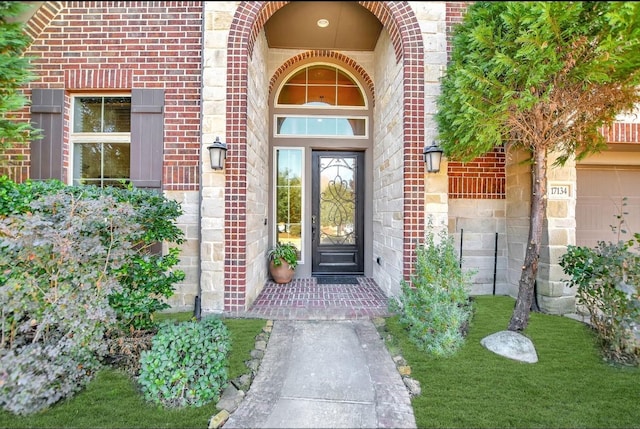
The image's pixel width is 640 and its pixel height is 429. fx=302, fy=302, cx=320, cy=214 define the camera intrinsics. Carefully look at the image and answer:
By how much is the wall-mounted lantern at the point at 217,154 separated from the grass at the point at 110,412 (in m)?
2.13

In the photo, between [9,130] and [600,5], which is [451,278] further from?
[9,130]

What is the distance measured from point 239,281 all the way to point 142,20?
349 centimetres

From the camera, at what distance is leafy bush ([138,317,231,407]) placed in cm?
195

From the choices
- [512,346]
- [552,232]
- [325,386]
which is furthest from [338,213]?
[325,386]

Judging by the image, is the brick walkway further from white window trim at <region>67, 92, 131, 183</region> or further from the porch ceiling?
the porch ceiling

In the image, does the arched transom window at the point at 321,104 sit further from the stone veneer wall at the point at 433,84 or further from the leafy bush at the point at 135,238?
the leafy bush at the point at 135,238

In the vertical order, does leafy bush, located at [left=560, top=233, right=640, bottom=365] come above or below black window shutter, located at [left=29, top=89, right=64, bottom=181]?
below

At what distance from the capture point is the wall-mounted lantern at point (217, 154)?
11.0 feet

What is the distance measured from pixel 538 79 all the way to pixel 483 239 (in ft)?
7.90

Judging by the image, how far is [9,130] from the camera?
2490 mm

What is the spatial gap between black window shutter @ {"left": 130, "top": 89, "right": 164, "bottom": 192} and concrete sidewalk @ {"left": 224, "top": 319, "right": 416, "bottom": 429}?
250cm

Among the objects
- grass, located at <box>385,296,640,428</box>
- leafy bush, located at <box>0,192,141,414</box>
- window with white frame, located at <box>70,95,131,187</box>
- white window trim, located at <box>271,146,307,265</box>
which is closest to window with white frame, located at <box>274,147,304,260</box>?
white window trim, located at <box>271,146,307,265</box>

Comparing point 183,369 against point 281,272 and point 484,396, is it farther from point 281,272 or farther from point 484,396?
point 281,272

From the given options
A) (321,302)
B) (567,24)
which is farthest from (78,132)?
(567,24)
